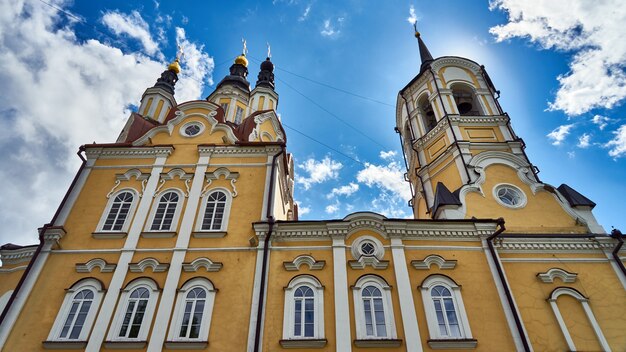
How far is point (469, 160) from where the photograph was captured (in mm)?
17125

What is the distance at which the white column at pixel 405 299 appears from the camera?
11.2 meters

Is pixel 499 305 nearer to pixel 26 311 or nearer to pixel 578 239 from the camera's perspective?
pixel 578 239

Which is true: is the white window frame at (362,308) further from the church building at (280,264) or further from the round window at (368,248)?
the round window at (368,248)

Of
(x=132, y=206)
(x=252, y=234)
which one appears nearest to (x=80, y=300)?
(x=132, y=206)

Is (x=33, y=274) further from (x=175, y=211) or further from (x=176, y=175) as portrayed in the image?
(x=176, y=175)

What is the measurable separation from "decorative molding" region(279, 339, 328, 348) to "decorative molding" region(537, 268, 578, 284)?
7550 mm

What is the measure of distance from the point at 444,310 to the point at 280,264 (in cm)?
533

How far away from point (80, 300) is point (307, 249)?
728 cm

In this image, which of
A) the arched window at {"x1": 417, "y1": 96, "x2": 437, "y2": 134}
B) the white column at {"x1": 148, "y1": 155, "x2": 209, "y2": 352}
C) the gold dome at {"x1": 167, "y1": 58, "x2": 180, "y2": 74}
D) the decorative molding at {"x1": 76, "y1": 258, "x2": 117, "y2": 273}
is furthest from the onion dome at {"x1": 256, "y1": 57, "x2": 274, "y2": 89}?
the decorative molding at {"x1": 76, "y1": 258, "x2": 117, "y2": 273}

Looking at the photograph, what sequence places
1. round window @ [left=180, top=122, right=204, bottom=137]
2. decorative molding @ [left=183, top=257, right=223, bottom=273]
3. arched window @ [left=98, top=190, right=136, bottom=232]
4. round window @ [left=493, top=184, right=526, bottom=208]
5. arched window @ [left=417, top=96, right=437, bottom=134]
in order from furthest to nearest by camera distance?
arched window @ [left=417, top=96, right=437, bottom=134] < round window @ [left=180, top=122, right=204, bottom=137] < round window @ [left=493, top=184, right=526, bottom=208] < arched window @ [left=98, top=190, right=136, bottom=232] < decorative molding @ [left=183, top=257, right=223, bottom=273]

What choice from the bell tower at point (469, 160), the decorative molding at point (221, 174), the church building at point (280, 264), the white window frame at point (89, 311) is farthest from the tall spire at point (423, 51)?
the white window frame at point (89, 311)

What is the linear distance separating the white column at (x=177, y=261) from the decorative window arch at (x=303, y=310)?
11.5ft

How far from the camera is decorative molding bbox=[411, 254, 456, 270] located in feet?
42.6

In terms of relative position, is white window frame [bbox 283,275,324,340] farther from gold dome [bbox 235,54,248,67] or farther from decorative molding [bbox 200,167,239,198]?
gold dome [bbox 235,54,248,67]
